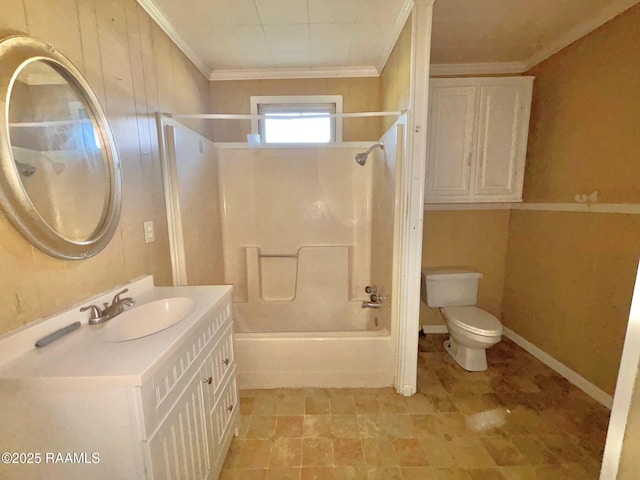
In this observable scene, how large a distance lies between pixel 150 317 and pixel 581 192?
2716 millimetres

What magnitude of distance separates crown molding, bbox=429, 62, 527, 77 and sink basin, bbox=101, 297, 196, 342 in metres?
2.64

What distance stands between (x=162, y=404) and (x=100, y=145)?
1.05 meters

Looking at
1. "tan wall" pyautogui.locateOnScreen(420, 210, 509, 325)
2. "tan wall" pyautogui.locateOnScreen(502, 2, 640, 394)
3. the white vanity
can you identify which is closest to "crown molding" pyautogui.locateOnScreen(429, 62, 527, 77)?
"tan wall" pyautogui.locateOnScreen(502, 2, 640, 394)

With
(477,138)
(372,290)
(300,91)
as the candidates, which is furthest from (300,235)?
(477,138)

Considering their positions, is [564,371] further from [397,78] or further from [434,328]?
[397,78]

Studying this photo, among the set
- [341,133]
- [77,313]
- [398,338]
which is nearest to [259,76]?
[341,133]

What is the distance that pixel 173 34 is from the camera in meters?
1.81

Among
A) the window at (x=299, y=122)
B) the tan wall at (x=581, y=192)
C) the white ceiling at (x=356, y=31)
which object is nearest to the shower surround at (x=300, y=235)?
the window at (x=299, y=122)

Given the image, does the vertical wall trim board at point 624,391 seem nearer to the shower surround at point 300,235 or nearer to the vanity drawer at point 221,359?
the vanity drawer at point 221,359

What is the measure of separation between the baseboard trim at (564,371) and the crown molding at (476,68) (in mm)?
2315

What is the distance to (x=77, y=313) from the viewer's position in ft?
3.29

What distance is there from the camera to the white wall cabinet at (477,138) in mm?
2123

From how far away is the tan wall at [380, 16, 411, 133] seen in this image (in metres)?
1.68

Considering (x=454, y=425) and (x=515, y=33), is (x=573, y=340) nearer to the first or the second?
(x=454, y=425)
